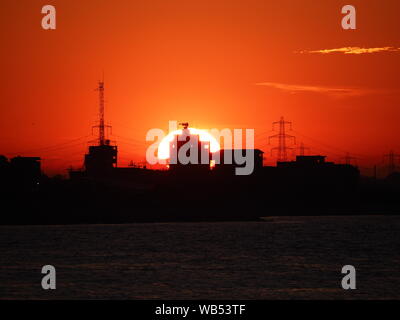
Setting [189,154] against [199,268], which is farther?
[189,154]

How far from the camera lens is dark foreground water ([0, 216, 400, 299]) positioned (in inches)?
1420

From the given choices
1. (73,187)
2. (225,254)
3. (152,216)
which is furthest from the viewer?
(73,187)

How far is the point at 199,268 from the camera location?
50.4 m

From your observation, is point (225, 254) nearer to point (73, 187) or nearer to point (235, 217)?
point (235, 217)

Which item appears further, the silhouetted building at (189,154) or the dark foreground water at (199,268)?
the silhouetted building at (189,154)

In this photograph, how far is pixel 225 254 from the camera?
6481cm

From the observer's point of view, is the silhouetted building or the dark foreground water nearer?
the dark foreground water

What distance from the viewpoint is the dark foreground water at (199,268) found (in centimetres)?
3606

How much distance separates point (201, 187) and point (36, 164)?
4475 centimetres
